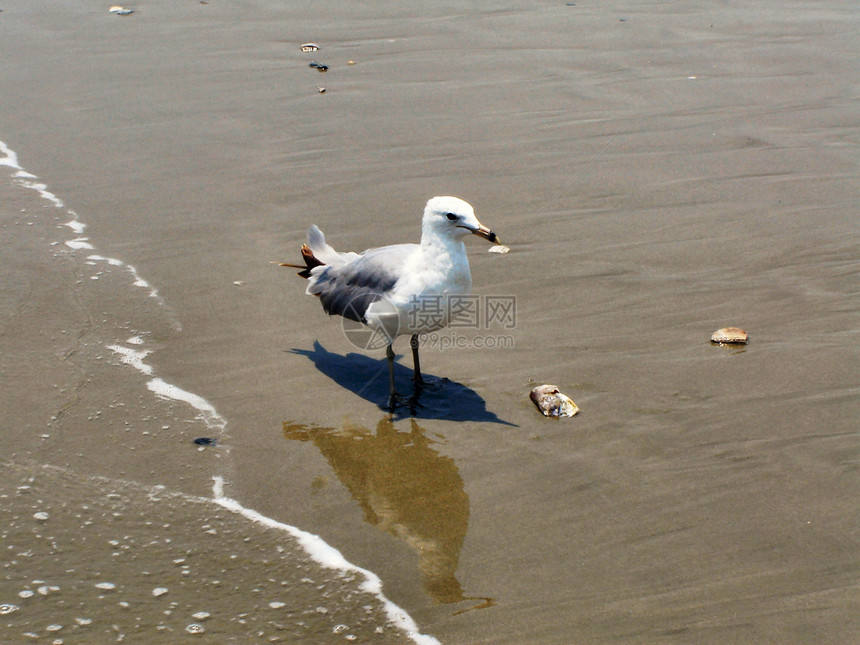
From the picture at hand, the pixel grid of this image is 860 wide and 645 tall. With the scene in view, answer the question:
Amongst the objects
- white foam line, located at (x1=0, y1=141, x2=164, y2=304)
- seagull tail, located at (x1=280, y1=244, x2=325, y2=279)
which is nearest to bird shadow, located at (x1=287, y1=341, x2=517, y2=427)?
seagull tail, located at (x1=280, y1=244, x2=325, y2=279)

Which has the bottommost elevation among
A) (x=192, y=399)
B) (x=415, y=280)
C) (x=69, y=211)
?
(x=192, y=399)

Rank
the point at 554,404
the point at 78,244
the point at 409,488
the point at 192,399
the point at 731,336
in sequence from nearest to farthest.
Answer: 1. the point at 409,488
2. the point at 554,404
3. the point at 192,399
4. the point at 731,336
5. the point at 78,244

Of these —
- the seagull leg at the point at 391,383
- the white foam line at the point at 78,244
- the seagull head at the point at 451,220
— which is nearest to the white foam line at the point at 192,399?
the seagull leg at the point at 391,383

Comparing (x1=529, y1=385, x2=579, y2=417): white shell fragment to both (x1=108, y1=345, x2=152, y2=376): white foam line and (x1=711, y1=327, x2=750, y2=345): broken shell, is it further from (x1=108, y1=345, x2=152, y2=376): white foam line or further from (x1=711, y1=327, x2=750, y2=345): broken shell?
(x1=108, y1=345, x2=152, y2=376): white foam line

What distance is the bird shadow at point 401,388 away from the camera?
494 centimetres

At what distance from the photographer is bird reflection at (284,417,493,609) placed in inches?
149

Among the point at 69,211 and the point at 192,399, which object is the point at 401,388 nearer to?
the point at 192,399

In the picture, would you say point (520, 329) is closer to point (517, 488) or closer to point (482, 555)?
point (517, 488)

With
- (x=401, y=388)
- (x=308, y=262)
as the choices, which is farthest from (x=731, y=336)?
Answer: (x=308, y=262)

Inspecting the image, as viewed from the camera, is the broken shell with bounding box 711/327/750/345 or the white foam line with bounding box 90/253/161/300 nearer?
the broken shell with bounding box 711/327/750/345

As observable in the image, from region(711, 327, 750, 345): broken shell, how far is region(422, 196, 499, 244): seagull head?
5.04ft

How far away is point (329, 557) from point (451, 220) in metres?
1.93

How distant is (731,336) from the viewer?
207 inches

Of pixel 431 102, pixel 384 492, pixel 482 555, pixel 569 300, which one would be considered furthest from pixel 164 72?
pixel 482 555
